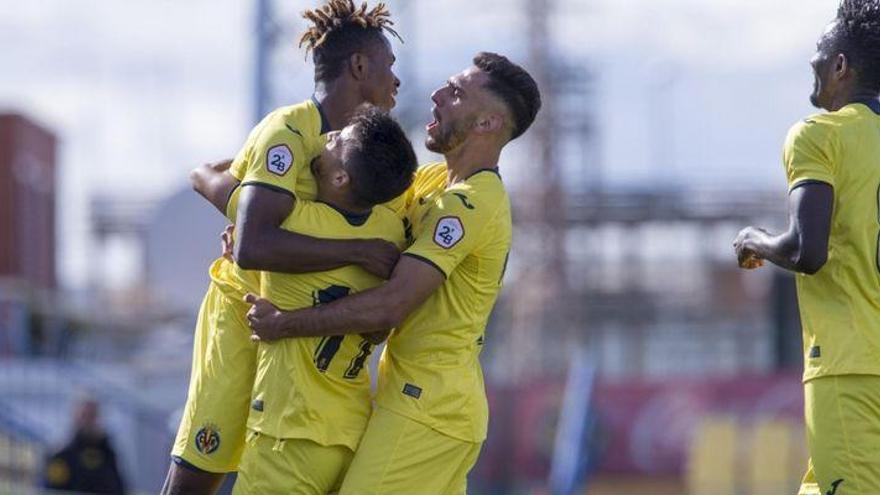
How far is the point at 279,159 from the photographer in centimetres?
661

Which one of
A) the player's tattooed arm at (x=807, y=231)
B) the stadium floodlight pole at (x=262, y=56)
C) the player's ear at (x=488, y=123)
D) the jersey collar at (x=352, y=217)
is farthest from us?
the stadium floodlight pole at (x=262, y=56)

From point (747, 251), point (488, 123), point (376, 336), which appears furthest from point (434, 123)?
point (747, 251)

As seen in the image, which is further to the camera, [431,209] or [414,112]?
[414,112]

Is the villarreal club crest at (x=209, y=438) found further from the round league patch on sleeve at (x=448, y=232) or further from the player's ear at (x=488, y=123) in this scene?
the player's ear at (x=488, y=123)

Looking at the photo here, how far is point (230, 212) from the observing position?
6.85m

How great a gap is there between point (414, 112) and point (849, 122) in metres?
13.4

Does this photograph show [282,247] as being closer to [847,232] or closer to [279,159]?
[279,159]

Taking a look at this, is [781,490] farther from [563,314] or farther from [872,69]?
[563,314]

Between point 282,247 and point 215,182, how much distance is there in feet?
1.90

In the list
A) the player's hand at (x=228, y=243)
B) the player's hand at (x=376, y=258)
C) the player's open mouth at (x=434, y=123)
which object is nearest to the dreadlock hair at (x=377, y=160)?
the player's hand at (x=376, y=258)

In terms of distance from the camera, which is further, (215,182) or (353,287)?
(215,182)

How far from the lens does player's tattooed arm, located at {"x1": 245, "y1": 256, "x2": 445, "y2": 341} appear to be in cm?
648

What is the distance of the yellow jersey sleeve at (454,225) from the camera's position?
21.5 ft

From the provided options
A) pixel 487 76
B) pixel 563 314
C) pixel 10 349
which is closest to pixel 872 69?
pixel 487 76
